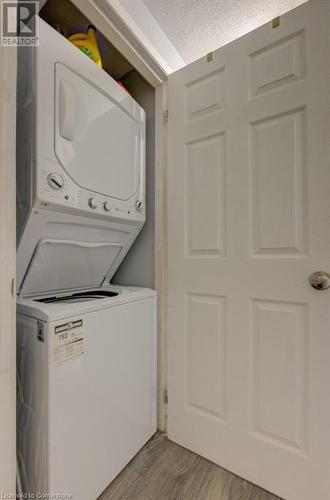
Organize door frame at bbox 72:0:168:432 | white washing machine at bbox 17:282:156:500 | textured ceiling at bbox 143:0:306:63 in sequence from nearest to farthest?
1. white washing machine at bbox 17:282:156:500
2. textured ceiling at bbox 143:0:306:63
3. door frame at bbox 72:0:168:432

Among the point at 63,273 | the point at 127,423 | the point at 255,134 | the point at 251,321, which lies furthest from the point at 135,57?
the point at 127,423

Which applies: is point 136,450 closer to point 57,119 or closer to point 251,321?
point 251,321

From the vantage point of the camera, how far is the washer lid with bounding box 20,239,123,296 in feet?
3.78

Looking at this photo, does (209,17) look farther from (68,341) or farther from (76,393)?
(76,393)

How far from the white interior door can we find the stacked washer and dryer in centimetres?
29

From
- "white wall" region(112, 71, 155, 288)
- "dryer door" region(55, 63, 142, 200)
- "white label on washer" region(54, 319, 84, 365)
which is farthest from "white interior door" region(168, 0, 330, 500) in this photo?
"white label on washer" region(54, 319, 84, 365)

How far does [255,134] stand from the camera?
1.22 m

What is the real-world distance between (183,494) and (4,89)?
5.93ft

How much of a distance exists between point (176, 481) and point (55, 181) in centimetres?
152

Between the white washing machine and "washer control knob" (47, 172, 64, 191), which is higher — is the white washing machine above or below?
below

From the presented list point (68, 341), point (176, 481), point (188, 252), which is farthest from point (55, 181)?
point (176, 481)

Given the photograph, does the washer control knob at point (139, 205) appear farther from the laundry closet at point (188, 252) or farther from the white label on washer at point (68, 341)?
the white label on washer at point (68, 341)

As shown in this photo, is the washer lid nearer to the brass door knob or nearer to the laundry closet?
the laundry closet

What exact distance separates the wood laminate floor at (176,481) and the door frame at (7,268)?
614 mm
